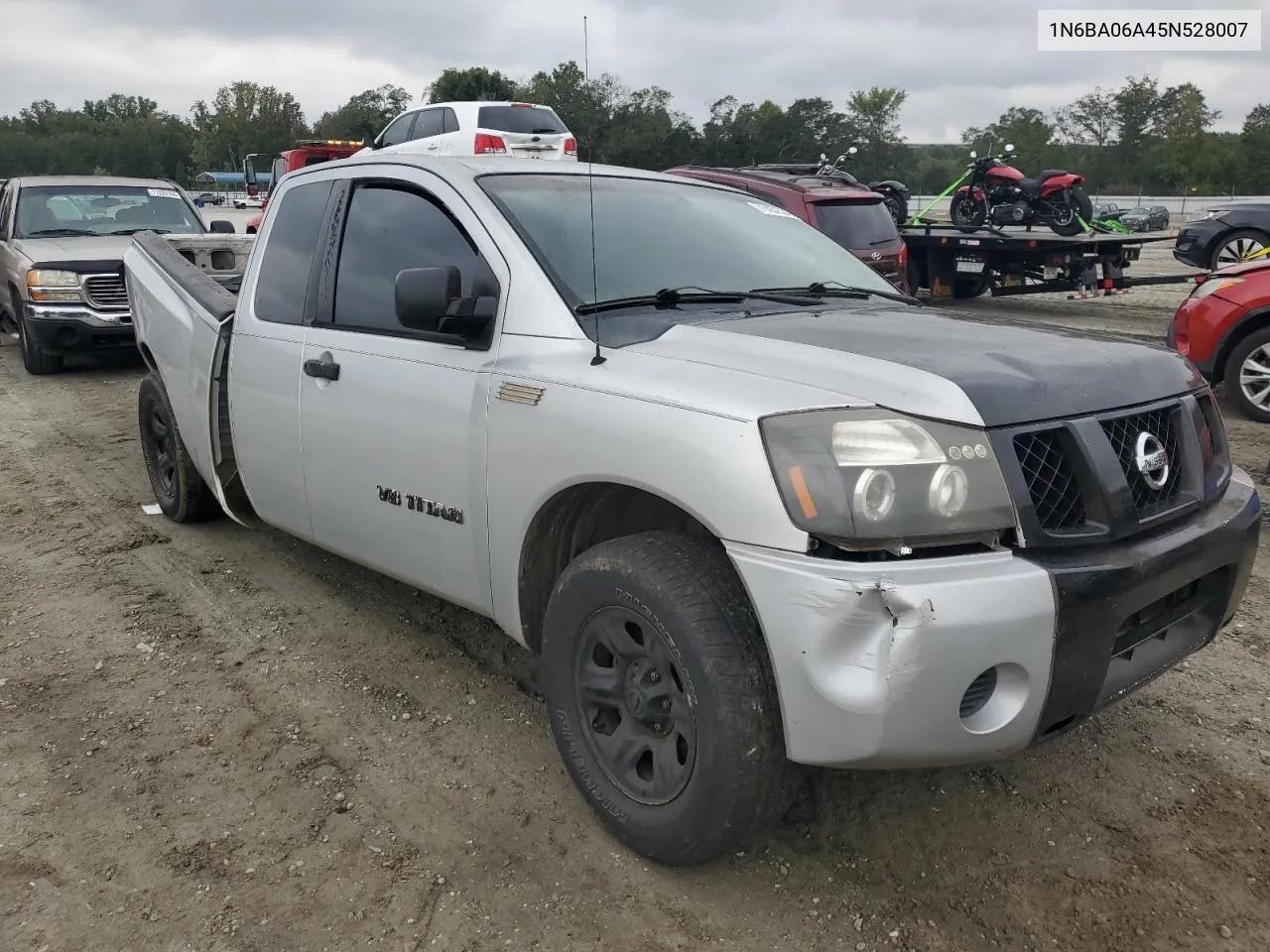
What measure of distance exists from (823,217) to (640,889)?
875 centimetres

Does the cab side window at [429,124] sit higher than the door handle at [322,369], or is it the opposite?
the cab side window at [429,124]

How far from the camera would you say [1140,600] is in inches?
88.8

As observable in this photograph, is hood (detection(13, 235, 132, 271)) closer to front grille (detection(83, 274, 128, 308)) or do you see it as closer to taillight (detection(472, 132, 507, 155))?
front grille (detection(83, 274, 128, 308))

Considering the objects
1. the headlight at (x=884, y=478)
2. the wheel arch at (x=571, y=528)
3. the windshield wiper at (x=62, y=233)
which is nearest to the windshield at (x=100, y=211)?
the windshield wiper at (x=62, y=233)

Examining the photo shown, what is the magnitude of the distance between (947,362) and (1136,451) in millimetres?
493

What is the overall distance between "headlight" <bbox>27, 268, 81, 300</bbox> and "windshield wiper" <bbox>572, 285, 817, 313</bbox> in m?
8.50

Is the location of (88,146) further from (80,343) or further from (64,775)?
(64,775)

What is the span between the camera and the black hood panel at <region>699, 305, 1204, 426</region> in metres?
2.27

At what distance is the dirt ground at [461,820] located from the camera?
240 cm

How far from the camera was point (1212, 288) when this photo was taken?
7.37 m

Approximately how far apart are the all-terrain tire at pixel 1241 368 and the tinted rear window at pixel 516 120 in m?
10.0

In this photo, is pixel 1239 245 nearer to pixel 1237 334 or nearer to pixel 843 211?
pixel 843 211

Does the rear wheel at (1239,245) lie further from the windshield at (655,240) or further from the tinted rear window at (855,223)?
the windshield at (655,240)

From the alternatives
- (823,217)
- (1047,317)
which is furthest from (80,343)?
(1047,317)
